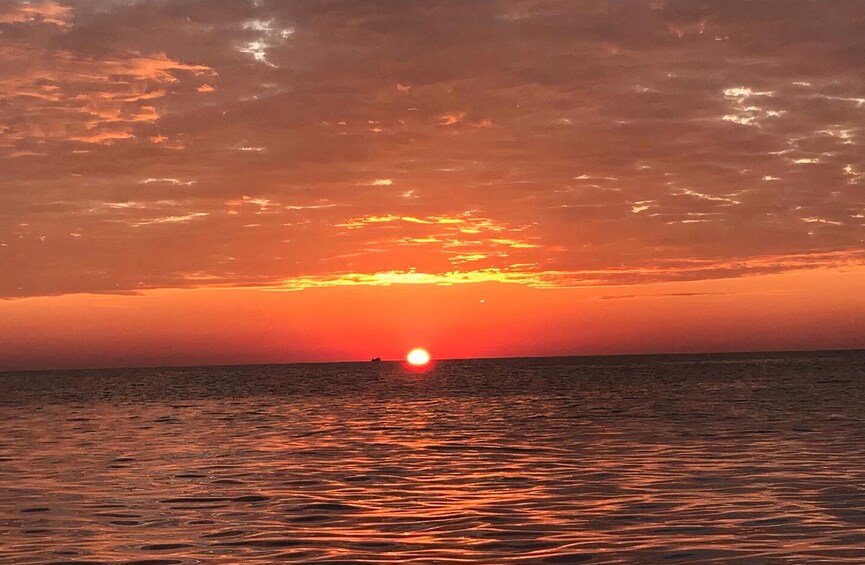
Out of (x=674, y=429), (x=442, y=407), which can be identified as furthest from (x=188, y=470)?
(x=442, y=407)

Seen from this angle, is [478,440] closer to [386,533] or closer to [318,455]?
[318,455]

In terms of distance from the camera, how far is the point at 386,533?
19.4 m

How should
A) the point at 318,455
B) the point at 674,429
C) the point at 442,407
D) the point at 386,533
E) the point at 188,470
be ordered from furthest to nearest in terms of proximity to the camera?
the point at 442,407 → the point at 674,429 → the point at 318,455 → the point at 188,470 → the point at 386,533

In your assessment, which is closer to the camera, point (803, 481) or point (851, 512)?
point (851, 512)

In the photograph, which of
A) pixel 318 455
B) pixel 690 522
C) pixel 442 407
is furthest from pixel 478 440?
pixel 442 407

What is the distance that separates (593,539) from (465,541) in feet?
8.07

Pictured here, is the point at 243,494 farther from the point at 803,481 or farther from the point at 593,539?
the point at 803,481

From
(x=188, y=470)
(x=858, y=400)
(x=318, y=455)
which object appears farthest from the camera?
(x=858, y=400)

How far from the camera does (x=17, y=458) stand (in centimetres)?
3594

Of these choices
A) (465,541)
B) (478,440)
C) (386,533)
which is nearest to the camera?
(465,541)

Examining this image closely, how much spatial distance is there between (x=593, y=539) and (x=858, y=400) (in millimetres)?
56727

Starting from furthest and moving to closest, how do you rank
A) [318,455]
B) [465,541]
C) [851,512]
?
[318,455] → [851,512] → [465,541]

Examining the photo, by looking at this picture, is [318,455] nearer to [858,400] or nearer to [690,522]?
[690,522]

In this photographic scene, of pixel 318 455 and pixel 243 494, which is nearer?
pixel 243 494
